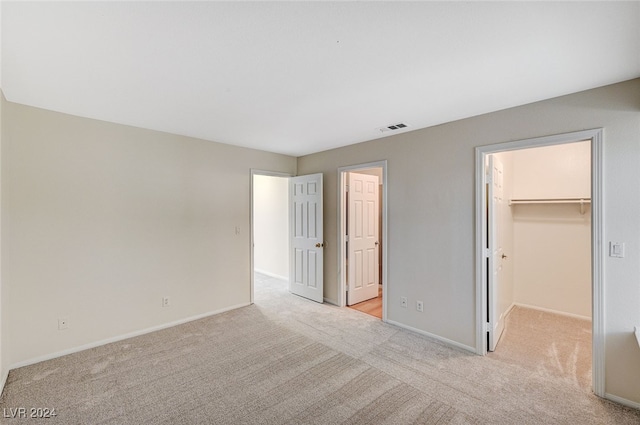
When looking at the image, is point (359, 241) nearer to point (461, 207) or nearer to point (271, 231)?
point (461, 207)

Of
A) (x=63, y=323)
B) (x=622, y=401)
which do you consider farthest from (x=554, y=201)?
(x=63, y=323)

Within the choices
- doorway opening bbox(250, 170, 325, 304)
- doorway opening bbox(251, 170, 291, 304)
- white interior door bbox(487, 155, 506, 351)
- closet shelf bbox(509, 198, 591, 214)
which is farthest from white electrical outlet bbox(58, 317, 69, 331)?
closet shelf bbox(509, 198, 591, 214)

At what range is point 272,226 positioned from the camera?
607cm

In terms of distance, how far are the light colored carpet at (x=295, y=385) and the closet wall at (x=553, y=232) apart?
1973 millimetres

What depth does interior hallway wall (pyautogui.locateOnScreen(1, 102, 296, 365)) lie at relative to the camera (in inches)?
99.0

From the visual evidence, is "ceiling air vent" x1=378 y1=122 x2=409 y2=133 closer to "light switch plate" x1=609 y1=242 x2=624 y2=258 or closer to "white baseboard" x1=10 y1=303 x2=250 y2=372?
"light switch plate" x1=609 y1=242 x2=624 y2=258

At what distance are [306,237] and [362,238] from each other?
93 centimetres

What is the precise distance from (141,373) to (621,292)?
13.1ft

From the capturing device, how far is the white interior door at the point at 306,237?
4.34 m

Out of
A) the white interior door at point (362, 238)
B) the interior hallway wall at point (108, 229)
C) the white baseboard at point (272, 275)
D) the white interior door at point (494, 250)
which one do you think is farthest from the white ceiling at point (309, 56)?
the white baseboard at point (272, 275)

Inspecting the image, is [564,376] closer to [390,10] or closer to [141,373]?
[390,10]

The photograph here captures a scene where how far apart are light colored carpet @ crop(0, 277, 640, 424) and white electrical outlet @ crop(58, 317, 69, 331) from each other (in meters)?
0.30

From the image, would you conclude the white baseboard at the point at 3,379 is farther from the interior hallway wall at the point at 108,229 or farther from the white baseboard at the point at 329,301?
the white baseboard at the point at 329,301

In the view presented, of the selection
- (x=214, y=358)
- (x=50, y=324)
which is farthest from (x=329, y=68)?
(x=50, y=324)
